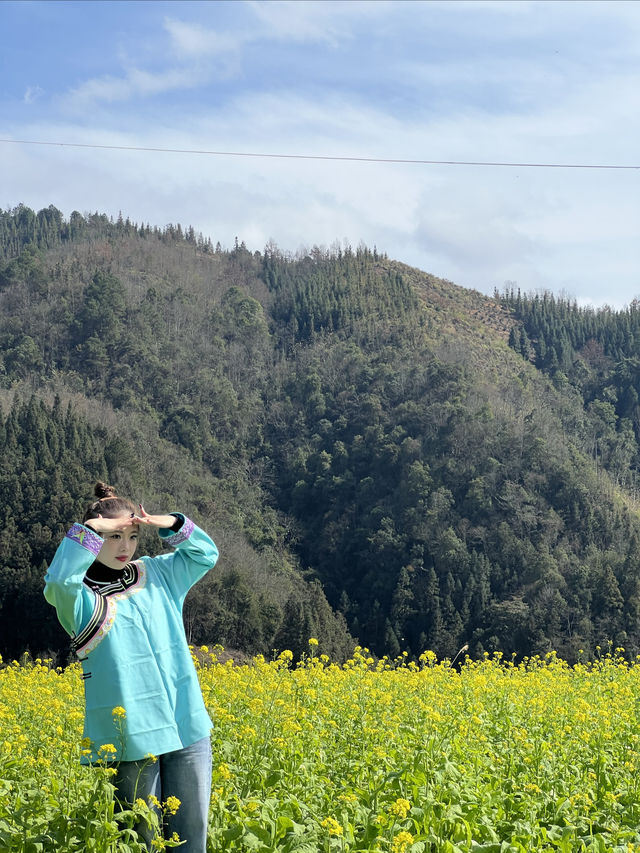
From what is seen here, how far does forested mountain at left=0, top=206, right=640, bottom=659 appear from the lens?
147ft

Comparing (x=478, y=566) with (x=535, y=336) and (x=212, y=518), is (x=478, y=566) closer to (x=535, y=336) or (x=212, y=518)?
(x=212, y=518)

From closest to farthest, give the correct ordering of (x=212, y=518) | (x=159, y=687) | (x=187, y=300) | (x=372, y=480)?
1. (x=159, y=687)
2. (x=212, y=518)
3. (x=372, y=480)
4. (x=187, y=300)

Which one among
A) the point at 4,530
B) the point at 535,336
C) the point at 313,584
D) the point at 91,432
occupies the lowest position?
the point at 313,584

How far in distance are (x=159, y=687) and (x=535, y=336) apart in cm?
10037

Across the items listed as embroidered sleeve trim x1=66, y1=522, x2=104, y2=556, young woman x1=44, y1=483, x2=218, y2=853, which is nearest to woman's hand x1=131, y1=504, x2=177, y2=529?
young woman x1=44, y1=483, x2=218, y2=853

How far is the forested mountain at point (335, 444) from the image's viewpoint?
44.7 metres

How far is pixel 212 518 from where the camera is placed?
59.7 m

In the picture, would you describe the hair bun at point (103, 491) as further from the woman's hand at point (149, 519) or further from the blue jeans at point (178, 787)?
the blue jeans at point (178, 787)

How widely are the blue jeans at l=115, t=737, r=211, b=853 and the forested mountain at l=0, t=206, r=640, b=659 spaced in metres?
36.2

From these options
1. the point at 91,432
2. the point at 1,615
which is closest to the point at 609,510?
the point at 91,432

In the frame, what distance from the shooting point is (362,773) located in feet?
14.8

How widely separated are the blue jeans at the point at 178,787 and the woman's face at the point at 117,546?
696mm

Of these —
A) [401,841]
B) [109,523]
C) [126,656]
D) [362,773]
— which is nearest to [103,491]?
[109,523]

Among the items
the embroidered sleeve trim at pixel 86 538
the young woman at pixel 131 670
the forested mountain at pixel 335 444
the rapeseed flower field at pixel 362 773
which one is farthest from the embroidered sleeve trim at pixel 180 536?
the forested mountain at pixel 335 444
